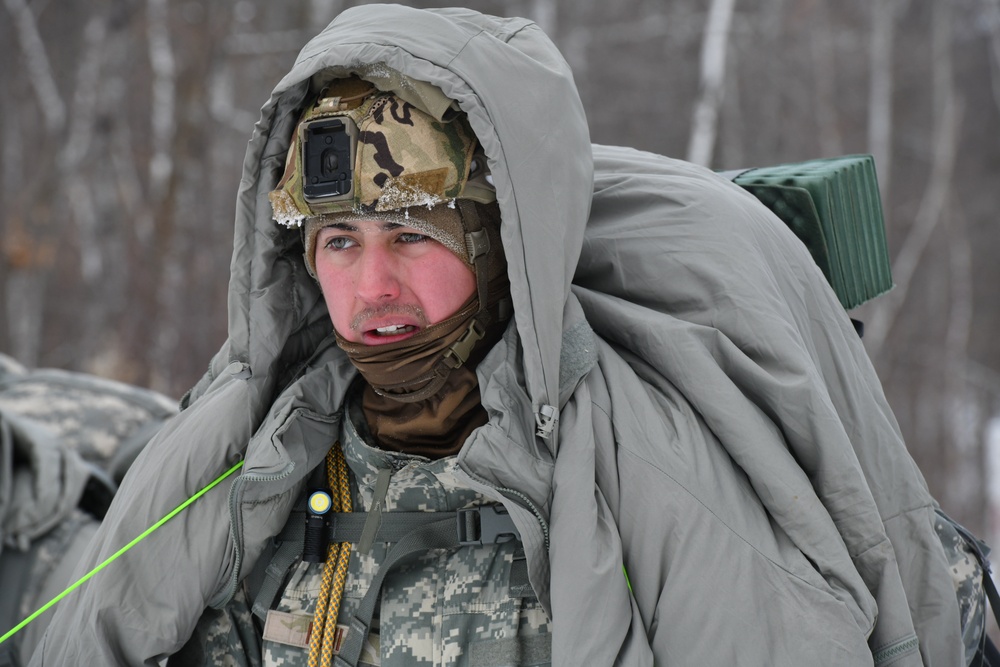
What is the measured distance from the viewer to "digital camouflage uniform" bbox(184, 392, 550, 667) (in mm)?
1957

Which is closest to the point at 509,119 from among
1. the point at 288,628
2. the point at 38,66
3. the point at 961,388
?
the point at 288,628

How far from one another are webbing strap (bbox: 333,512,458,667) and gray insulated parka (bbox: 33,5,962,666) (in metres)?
0.25

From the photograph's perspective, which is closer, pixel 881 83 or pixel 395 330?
pixel 395 330

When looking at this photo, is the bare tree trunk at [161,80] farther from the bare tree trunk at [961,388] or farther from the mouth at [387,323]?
the bare tree trunk at [961,388]

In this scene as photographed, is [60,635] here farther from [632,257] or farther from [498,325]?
[632,257]

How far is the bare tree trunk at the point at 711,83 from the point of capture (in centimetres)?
875

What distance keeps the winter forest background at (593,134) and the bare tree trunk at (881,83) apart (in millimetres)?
23

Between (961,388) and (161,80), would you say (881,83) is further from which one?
(161,80)

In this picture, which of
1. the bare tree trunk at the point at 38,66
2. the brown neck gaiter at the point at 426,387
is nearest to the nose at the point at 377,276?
the brown neck gaiter at the point at 426,387

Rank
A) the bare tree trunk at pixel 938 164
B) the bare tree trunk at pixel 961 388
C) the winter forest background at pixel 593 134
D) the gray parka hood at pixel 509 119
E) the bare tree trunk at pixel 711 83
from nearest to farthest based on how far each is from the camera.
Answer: the gray parka hood at pixel 509 119
the winter forest background at pixel 593 134
the bare tree trunk at pixel 711 83
the bare tree trunk at pixel 961 388
the bare tree trunk at pixel 938 164

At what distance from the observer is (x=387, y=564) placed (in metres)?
2.02

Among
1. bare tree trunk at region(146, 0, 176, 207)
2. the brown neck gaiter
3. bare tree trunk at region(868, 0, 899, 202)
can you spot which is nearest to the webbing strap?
the brown neck gaiter

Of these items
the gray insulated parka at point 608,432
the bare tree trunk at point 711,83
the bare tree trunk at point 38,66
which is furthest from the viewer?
the bare tree trunk at point 38,66

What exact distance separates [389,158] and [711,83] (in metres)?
7.53
